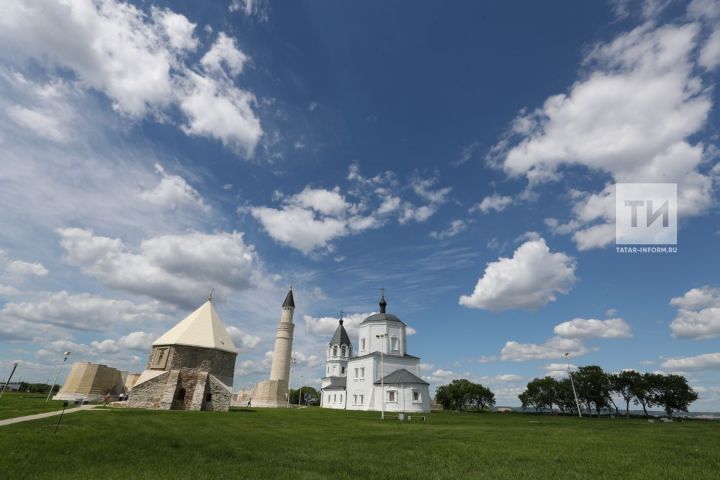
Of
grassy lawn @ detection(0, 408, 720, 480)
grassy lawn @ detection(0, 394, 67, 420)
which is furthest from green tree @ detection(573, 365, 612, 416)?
grassy lawn @ detection(0, 394, 67, 420)

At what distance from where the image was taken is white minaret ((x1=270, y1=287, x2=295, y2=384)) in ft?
206

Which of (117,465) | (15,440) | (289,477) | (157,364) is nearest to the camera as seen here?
(289,477)

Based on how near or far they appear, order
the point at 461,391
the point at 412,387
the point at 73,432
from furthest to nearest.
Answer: the point at 461,391 → the point at 412,387 → the point at 73,432

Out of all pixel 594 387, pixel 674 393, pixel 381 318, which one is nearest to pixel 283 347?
pixel 381 318

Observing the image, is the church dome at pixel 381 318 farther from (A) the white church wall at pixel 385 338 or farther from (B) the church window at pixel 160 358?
(B) the church window at pixel 160 358

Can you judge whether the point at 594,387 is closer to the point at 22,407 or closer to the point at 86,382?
the point at 22,407

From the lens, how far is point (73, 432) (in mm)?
16516

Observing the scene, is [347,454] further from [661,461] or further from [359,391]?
[359,391]

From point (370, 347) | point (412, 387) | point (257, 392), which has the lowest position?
point (257, 392)

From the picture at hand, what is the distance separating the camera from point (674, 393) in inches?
2557

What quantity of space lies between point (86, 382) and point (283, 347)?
98.0ft

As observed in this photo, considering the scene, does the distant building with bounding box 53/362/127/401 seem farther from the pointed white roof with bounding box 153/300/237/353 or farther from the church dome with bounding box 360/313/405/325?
the church dome with bounding box 360/313/405/325

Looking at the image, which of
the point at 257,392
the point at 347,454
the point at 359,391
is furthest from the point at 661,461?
the point at 257,392

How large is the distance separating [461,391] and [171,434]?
252ft
